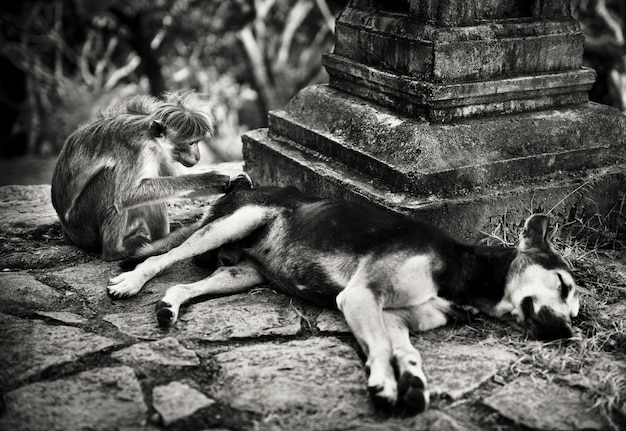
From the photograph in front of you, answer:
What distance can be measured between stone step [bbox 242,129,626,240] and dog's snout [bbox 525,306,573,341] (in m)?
0.98

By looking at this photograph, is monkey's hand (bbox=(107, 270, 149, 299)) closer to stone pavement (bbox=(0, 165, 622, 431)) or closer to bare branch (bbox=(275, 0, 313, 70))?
stone pavement (bbox=(0, 165, 622, 431))

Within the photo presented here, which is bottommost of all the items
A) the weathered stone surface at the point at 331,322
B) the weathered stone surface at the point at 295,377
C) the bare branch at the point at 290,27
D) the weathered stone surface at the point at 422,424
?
the weathered stone surface at the point at 422,424

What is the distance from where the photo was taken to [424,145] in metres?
4.78

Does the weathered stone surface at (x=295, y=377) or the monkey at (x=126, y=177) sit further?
the monkey at (x=126, y=177)

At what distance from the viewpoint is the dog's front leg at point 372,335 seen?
11.1 feet

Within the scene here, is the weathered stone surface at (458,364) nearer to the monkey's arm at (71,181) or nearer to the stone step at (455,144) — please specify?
the stone step at (455,144)

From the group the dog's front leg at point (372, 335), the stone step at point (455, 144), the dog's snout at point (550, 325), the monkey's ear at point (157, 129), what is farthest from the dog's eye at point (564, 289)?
the monkey's ear at point (157, 129)

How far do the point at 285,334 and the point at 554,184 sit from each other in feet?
7.08

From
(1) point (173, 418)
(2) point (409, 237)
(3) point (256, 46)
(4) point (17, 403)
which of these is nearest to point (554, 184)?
(2) point (409, 237)

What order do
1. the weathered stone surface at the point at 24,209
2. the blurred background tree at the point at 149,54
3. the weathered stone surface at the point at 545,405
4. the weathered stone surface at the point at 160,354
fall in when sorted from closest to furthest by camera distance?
the weathered stone surface at the point at 545,405 → the weathered stone surface at the point at 160,354 → the weathered stone surface at the point at 24,209 → the blurred background tree at the point at 149,54

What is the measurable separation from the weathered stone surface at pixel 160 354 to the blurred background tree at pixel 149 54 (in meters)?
7.92

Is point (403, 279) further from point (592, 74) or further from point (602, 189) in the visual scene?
point (592, 74)

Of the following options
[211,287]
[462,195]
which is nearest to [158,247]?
[211,287]

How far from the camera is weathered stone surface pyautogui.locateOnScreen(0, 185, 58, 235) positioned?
18.5ft
